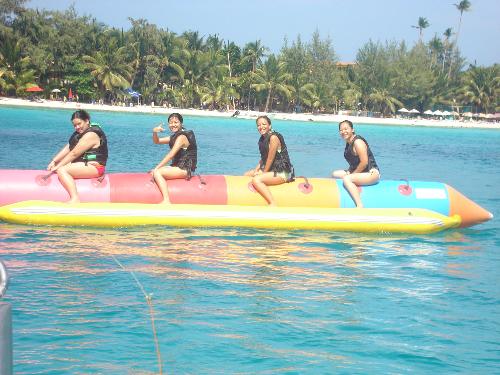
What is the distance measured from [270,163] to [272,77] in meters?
45.0

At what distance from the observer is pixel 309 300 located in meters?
5.16

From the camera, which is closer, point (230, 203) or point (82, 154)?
point (82, 154)

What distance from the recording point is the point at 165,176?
7578 mm

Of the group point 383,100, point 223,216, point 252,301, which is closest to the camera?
point 252,301

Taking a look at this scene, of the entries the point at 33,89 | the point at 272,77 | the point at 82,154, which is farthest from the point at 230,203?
the point at 272,77

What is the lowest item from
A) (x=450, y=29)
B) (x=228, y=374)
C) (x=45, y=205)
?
(x=228, y=374)

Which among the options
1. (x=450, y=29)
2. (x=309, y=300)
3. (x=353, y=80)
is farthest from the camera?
(x=450, y=29)

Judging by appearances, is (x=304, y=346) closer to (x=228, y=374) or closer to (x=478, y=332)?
(x=228, y=374)

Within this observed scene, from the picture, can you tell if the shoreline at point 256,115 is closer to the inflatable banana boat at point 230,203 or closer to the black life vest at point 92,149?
the black life vest at point 92,149

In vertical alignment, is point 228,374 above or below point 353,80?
below

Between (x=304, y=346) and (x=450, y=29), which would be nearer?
(x=304, y=346)

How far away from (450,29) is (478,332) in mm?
80649

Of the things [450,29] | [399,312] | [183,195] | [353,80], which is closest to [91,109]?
[353,80]

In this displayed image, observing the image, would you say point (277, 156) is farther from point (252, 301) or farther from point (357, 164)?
point (252, 301)
